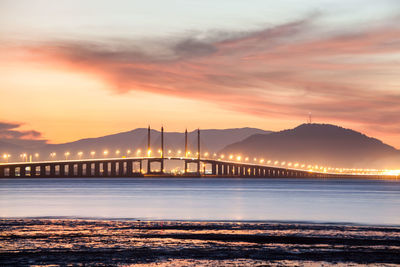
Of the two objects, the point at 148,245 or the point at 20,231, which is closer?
the point at 148,245

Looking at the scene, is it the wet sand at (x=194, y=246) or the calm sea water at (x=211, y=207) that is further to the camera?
the calm sea water at (x=211, y=207)

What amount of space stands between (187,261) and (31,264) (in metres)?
4.05

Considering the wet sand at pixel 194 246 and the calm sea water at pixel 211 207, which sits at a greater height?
the wet sand at pixel 194 246

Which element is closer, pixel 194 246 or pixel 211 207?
pixel 194 246

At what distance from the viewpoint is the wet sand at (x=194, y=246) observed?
1636 centimetres

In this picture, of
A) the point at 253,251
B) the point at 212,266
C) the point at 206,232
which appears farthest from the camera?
the point at 206,232

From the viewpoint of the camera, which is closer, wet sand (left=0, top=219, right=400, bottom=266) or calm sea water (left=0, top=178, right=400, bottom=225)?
wet sand (left=0, top=219, right=400, bottom=266)

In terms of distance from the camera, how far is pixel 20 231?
24297 mm

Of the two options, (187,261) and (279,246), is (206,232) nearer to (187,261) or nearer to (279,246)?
(279,246)

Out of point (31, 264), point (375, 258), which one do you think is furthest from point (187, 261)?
point (375, 258)

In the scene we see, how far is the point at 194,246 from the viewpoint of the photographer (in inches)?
768

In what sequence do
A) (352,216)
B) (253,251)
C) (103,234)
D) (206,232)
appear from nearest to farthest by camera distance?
1. (253,251)
2. (103,234)
3. (206,232)
4. (352,216)

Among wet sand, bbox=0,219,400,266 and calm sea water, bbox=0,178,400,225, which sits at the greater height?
wet sand, bbox=0,219,400,266

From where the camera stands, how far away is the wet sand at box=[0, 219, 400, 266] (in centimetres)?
1636
